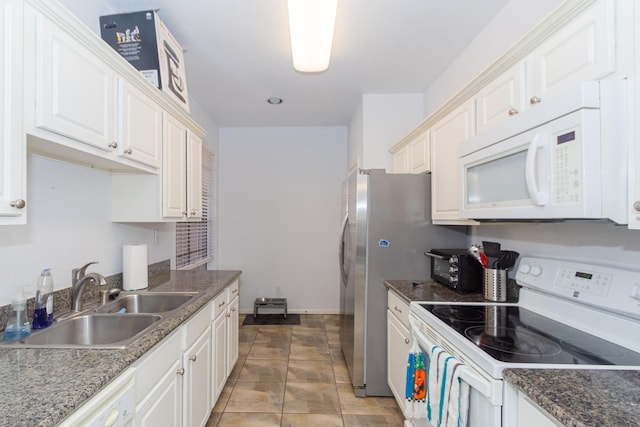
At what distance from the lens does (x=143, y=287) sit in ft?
6.49

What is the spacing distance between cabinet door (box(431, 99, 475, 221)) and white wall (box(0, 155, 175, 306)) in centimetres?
215

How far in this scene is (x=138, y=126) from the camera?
1.58m

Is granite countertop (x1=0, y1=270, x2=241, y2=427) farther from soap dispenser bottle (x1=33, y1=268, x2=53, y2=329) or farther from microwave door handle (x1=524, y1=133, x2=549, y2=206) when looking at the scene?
microwave door handle (x1=524, y1=133, x2=549, y2=206)

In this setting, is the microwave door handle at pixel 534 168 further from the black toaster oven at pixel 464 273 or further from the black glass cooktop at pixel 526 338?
the black toaster oven at pixel 464 273

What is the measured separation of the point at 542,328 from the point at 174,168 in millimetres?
2294

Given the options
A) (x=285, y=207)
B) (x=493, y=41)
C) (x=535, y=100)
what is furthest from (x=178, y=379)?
(x=285, y=207)

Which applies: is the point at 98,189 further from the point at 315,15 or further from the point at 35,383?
the point at 315,15

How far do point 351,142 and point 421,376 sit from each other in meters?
2.96

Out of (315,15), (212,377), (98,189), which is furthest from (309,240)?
(315,15)

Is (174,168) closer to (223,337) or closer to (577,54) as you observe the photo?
(223,337)

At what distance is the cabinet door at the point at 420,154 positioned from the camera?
7.45ft

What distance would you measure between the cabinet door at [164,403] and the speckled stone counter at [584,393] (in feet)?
4.25

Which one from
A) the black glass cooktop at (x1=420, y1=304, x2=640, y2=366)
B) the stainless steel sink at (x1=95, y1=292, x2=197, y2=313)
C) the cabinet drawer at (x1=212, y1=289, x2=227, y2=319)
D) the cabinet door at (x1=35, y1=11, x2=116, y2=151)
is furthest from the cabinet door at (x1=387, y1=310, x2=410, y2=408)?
the cabinet door at (x1=35, y1=11, x2=116, y2=151)

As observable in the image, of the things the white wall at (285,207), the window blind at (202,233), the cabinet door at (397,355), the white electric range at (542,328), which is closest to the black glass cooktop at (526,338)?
the white electric range at (542,328)
